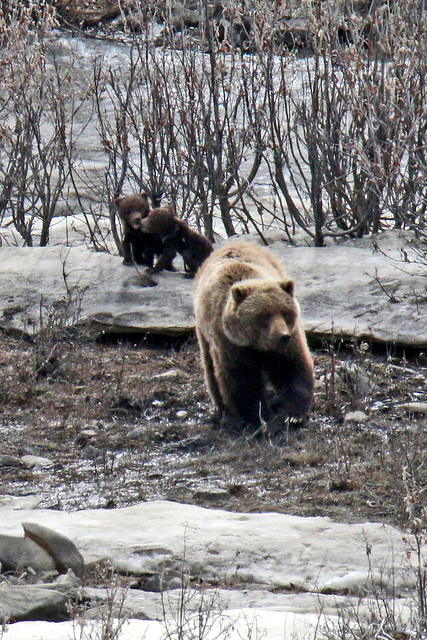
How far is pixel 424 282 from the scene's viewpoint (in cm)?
888

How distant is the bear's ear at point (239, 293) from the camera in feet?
22.2

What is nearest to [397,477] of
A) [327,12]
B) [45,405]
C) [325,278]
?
[45,405]

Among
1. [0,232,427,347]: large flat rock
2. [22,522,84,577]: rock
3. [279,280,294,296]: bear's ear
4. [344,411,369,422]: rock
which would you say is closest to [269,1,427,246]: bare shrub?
[0,232,427,347]: large flat rock

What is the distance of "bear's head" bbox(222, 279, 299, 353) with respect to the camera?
6.59 meters

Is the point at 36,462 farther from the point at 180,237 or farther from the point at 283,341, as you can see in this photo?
the point at 180,237

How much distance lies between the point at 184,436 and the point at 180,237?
314 centimetres

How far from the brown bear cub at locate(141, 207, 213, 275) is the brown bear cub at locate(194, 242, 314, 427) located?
215 cm

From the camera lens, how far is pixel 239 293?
6762 millimetres

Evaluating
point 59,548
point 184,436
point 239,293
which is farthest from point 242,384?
point 59,548

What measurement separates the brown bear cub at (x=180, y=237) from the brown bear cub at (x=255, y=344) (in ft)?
7.06

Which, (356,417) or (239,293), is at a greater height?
(239,293)

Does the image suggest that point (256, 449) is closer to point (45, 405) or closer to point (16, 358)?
point (45, 405)

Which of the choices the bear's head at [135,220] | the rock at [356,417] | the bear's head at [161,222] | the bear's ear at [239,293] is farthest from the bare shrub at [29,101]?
the rock at [356,417]

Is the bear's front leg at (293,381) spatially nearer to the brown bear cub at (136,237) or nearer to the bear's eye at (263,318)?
the bear's eye at (263,318)
